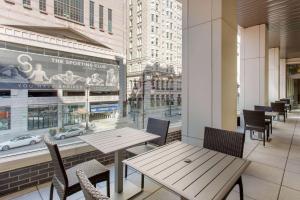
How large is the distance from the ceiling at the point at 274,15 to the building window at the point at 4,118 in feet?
18.3

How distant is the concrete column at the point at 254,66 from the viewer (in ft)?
20.4

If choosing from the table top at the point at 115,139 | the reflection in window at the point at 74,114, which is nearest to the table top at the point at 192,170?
the table top at the point at 115,139

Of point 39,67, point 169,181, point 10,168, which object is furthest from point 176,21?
point 10,168

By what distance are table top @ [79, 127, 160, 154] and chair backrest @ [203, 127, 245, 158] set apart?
73cm

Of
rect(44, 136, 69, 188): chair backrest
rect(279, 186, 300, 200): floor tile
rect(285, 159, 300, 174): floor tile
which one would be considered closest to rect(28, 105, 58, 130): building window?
rect(44, 136, 69, 188): chair backrest

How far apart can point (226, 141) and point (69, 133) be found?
7.99ft

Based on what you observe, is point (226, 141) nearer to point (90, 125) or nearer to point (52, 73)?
point (90, 125)

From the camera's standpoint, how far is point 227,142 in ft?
6.96

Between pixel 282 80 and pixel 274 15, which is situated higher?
pixel 274 15

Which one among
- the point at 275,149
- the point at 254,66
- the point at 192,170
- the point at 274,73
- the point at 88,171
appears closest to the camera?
the point at 192,170

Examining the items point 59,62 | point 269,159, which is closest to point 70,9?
point 59,62

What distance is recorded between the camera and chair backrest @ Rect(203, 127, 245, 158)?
2018 mm

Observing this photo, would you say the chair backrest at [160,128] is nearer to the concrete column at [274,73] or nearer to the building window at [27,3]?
the building window at [27,3]

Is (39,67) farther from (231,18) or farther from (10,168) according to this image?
(231,18)
